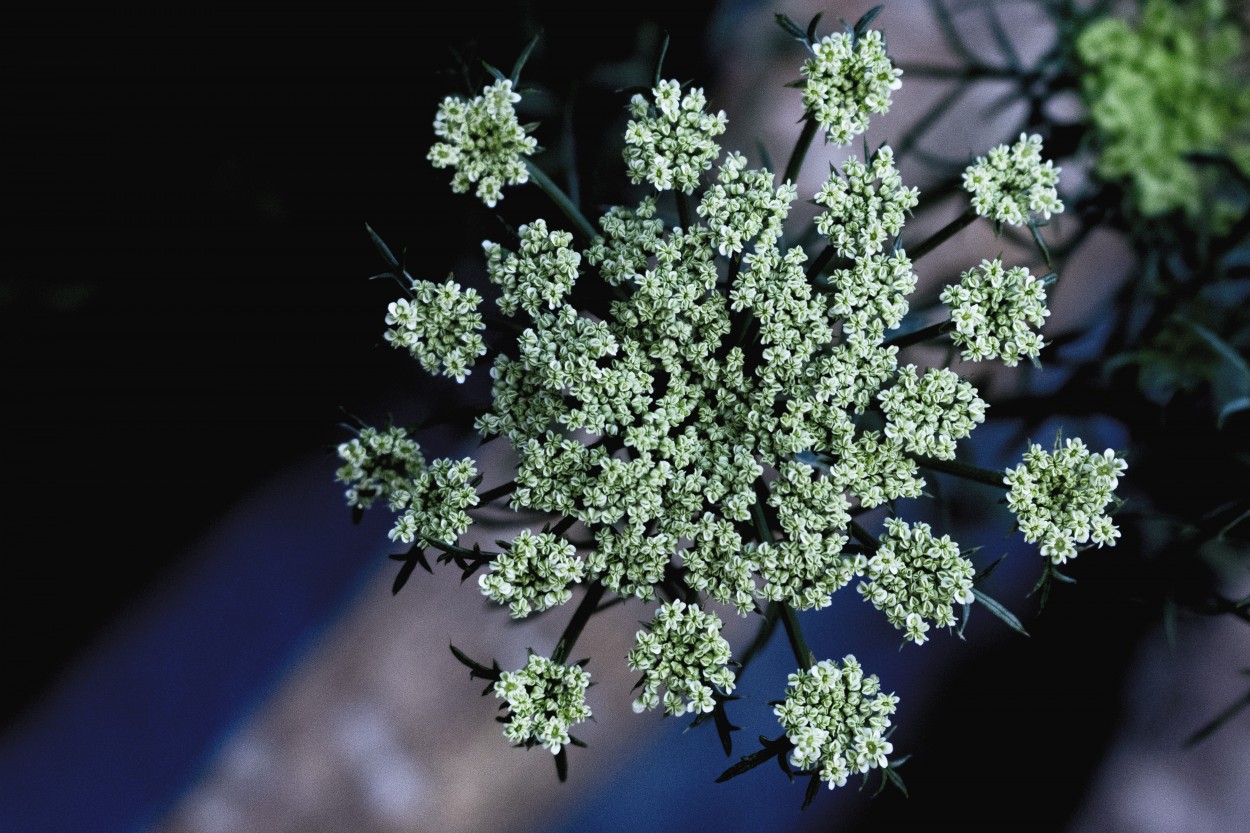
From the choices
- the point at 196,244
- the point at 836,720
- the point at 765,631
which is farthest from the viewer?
the point at 196,244

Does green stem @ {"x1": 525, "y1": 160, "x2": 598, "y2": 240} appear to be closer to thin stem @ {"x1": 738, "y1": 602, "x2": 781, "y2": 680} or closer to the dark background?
thin stem @ {"x1": 738, "y1": 602, "x2": 781, "y2": 680}

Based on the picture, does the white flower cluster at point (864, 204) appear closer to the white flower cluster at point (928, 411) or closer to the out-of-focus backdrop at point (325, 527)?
the white flower cluster at point (928, 411)

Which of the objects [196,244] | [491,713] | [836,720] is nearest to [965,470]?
[836,720]

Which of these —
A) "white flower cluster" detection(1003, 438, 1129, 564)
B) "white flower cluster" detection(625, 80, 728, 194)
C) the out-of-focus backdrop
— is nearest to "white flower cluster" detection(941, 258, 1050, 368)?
"white flower cluster" detection(1003, 438, 1129, 564)

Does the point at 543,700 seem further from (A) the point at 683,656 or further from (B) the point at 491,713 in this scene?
(B) the point at 491,713

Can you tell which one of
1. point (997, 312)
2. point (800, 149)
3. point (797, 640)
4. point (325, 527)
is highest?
point (325, 527)

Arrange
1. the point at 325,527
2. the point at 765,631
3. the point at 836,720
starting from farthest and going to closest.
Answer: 1. the point at 325,527
2. the point at 765,631
3. the point at 836,720

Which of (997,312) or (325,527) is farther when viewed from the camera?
(325,527)
